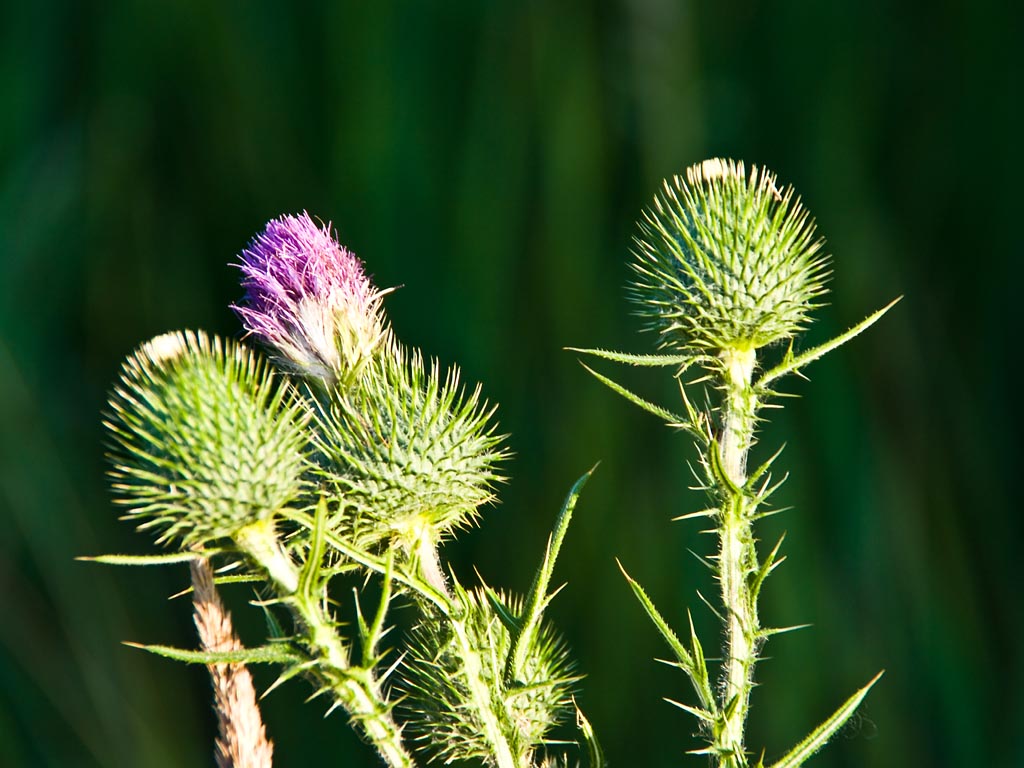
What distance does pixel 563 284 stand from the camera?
3.71 m

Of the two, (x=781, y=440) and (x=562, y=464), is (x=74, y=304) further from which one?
(x=781, y=440)

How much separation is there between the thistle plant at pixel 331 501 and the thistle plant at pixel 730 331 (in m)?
0.23

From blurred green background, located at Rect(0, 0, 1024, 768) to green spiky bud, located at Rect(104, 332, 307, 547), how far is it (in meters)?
2.12

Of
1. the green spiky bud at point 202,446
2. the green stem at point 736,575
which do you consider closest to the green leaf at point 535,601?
the green stem at point 736,575

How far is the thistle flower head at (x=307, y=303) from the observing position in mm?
1721

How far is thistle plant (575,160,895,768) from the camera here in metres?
1.41

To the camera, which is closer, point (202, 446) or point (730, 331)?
point (202, 446)

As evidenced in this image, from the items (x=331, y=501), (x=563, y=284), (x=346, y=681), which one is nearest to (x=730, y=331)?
(x=331, y=501)

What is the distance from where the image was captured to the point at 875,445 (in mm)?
3475

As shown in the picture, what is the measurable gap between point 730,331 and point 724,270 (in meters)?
0.11

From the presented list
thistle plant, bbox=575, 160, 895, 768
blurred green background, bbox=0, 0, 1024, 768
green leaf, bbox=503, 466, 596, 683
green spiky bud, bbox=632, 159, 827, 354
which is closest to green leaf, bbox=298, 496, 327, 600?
green leaf, bbox=503, 466, 596, 683

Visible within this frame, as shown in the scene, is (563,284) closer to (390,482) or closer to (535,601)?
(390,482)

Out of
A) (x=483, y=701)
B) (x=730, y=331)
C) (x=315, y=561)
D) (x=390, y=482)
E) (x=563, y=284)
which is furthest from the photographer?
(x=563, y=284)

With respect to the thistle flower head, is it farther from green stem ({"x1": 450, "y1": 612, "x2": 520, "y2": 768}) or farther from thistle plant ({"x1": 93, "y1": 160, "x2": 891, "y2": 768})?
green stem ({"x1": 450, "y1": 612, "x2": 520, "y2": 768})
